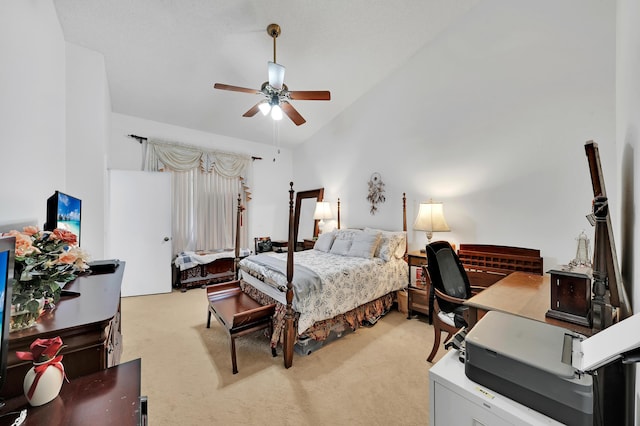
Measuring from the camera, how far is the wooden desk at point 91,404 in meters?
0.72

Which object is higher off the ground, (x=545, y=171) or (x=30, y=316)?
(x=545, y=171)

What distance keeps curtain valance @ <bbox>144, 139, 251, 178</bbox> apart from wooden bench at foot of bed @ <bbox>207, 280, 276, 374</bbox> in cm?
259

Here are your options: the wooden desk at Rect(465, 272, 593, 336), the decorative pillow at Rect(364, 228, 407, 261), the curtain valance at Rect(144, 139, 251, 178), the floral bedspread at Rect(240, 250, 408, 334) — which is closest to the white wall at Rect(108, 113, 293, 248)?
the curtain valance at Rect(144, 139, 251, 178)

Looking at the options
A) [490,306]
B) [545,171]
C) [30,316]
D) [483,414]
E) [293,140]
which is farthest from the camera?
[293,140]

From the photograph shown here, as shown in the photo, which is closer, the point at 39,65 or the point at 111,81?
the point at 39,65

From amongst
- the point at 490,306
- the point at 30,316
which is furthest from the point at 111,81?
the point at 490,306

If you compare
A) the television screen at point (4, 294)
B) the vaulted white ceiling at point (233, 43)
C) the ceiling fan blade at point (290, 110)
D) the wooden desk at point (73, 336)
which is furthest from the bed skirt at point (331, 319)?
the vaulted white ceiling at point (233, 43)

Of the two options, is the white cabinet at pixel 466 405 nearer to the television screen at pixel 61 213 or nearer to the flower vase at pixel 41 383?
the flower vase at pixel 41 383

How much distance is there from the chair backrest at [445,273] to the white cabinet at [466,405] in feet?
3.80

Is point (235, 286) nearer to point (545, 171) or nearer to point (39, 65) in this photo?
point (39, 65)

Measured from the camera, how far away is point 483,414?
0.80m

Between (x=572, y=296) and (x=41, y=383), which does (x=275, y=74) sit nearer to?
(x=41, y=383)

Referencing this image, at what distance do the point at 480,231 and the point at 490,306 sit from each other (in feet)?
5.90

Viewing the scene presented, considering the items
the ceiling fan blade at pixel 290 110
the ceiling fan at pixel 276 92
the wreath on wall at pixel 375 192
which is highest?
the ceiling fan at pixel 276 92
